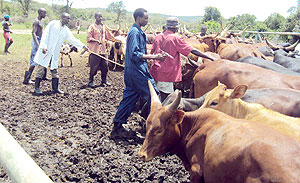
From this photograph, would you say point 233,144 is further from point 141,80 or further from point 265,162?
point 141,80

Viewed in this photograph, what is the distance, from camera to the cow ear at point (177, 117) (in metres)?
3.31

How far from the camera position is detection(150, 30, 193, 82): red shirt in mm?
5105

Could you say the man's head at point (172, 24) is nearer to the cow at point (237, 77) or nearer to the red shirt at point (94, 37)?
the cow at point (237, 77)

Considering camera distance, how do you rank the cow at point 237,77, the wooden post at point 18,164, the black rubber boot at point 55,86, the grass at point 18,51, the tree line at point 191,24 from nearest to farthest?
the wooden post at point 18,164 < the cow at point 237,77 < the black rubber boot at point 55,86 < the grass at point 18,51 < the tree line at point 191,24

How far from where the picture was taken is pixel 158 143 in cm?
332

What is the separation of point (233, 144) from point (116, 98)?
514cm

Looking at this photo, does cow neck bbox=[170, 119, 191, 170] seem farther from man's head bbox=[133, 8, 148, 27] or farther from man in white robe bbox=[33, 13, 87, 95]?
man in white robe bbox=[33, 13, 87, 95]

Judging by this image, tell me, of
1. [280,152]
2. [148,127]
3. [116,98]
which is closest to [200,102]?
[148,127]

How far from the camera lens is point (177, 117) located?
334cm

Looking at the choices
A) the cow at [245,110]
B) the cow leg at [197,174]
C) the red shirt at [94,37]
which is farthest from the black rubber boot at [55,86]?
the cow leg at [197,174]

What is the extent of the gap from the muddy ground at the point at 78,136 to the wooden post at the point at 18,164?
282 centimetres

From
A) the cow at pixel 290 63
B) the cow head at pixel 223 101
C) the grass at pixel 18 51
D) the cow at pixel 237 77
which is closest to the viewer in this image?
the cow head at pixel 223 101

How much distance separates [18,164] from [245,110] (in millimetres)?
3204

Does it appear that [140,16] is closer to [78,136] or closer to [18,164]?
[78,136]
